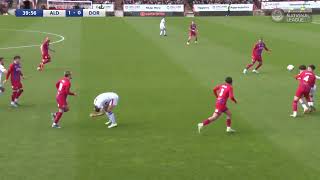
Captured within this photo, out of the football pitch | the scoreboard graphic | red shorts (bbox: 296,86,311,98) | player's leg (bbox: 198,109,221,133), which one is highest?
the scoreboard graphic

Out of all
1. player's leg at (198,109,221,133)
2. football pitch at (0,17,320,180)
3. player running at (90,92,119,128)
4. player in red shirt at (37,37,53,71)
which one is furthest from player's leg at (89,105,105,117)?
player in red shirt at (37,37,53,71)

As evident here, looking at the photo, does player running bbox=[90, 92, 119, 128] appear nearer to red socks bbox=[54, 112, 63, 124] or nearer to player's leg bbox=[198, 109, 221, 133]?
red socks bbox=[54, 112, 63, 124]

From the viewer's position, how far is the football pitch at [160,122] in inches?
563

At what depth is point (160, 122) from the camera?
1927 cm

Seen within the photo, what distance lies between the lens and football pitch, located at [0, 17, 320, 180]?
14.3 meters

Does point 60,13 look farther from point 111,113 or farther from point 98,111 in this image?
point 111,113

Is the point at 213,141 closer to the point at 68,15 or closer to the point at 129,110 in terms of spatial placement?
the point at 129,110

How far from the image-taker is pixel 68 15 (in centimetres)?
7862

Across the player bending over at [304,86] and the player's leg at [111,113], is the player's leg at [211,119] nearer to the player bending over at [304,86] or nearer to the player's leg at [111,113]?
the player's leg at [111,113]

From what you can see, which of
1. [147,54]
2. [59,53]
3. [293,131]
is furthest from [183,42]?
[293,131]

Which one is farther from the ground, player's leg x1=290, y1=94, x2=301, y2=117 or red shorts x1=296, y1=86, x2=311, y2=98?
red shorts x1=296, y1=86, x2=311, y2=98

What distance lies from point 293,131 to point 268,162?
3.68m

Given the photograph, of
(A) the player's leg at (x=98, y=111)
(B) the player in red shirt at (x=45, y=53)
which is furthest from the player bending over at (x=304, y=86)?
(B) the player in red shirt at (x=45, y=53)

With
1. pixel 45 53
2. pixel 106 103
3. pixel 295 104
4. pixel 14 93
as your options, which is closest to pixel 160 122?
pixel 106 103
